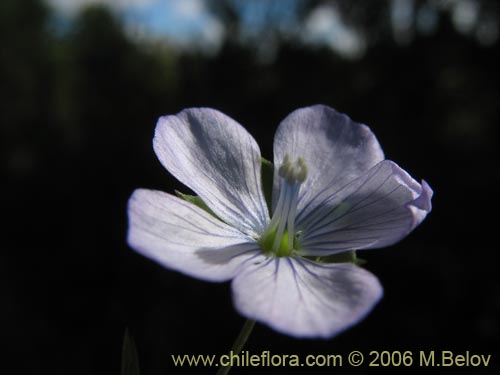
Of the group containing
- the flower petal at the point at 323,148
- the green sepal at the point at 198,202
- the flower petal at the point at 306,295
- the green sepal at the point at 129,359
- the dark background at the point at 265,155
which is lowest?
the dark background at the point at 265,155

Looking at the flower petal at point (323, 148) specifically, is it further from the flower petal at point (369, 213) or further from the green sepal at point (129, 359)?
the green sepal at point (129, 359)

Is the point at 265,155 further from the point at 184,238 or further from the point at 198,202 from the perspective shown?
the point at 184,238

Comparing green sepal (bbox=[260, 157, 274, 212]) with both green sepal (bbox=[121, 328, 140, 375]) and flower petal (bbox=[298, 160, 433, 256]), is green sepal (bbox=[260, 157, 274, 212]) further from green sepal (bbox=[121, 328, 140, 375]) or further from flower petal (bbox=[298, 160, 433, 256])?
green sepal (bbox=[121, 328, 140, 375])

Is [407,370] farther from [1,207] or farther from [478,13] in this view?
[1,207]

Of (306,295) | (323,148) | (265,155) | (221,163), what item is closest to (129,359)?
(306,295)

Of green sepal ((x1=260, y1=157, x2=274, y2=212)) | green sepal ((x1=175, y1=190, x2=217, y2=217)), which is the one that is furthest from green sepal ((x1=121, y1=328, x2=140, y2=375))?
green sepal ((x1=260, y1=157, x2=274, y2=212))

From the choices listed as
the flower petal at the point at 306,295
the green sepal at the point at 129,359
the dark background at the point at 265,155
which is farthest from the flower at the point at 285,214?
the dark background at the point at 265,155
